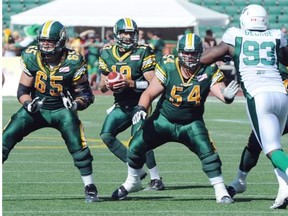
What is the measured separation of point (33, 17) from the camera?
2562 cm

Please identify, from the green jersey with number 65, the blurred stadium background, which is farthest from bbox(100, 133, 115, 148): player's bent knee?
the blurred stadium background

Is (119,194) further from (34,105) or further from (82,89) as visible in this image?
(34,105)

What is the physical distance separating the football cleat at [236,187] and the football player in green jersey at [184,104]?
45cm

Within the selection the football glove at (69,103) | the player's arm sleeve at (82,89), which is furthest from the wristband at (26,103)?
the player's arm sleeve at (82,89)

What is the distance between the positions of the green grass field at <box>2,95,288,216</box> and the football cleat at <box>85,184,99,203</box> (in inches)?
3.2

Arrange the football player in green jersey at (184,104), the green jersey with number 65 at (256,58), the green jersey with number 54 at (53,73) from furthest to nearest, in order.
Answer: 1. the green jersey with number 54 at (53,73)
2. the football player in green jersey at (184,104)
3. the green jersey with number 65 at (256,58)

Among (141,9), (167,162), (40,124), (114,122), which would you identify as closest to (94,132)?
(167,162)

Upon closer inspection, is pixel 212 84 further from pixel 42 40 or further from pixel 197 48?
pixel 42 40

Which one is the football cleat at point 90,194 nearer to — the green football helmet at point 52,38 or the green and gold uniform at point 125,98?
the green football helmet at point 52,38

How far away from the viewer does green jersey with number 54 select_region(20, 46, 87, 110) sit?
29.6 ft

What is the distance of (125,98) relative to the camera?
403 inches

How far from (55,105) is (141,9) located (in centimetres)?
1657

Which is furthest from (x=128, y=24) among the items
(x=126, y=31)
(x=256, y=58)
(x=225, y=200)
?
(x=225, y=200)

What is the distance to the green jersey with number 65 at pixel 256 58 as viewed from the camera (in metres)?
8.52
